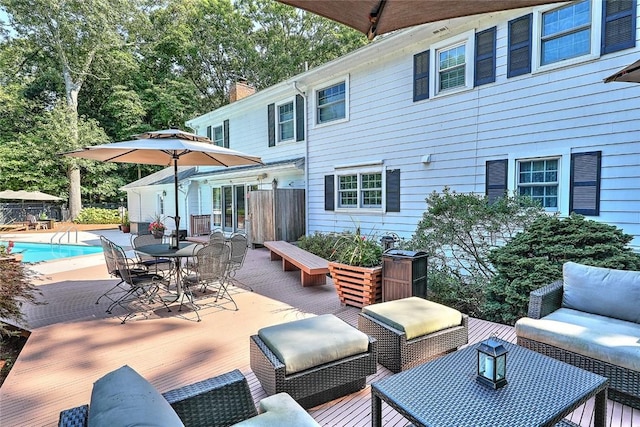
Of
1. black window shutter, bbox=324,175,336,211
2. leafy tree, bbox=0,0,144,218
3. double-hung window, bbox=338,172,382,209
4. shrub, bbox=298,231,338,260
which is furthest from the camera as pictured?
leafy tree, bbox=0,0,144,218

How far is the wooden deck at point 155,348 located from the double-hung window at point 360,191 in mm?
3292

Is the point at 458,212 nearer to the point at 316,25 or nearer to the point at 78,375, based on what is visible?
the point at 78,375

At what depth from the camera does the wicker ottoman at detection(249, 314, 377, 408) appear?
2387 millimetres

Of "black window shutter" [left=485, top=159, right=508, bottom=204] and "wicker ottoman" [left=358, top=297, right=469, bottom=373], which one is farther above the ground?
"black window shutter" [left=485, top=159, right=508, bottom=204]

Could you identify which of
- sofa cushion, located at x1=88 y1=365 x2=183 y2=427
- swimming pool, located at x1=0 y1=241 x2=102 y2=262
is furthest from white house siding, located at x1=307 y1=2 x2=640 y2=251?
swimming pool, located at x1=0 y1=241 x2=102 y2=262

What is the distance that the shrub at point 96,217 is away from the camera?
21.6 metres

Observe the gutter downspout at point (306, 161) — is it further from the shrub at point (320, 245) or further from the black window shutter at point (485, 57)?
the black window shutter at point (485, 57)

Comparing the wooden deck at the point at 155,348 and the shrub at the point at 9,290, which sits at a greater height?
the shrub at the point at 9,290

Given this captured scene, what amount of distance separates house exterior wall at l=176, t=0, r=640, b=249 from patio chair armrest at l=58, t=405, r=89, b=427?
6.68 m

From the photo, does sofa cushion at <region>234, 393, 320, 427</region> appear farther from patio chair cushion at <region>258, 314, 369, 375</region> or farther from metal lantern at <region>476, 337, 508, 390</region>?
metal lantern at <region>476, 337, 508, 390</region>

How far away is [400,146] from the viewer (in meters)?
7.89

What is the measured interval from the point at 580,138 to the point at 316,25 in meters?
19.3

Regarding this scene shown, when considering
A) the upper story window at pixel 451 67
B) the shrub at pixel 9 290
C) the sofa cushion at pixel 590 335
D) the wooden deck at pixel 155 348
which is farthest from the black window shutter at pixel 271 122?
the sofa cushion at pixel 590 335

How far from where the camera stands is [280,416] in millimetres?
1757
